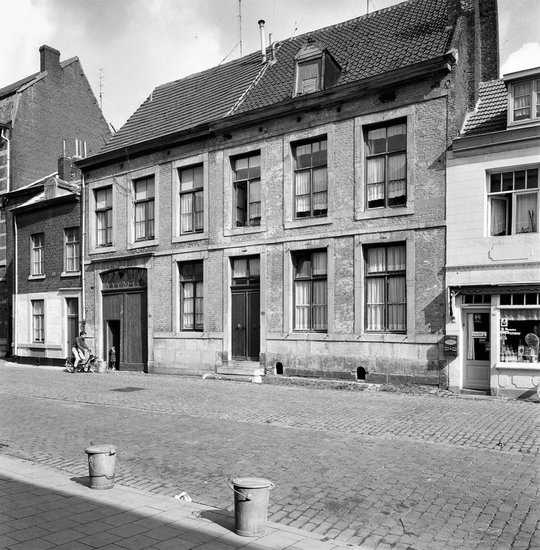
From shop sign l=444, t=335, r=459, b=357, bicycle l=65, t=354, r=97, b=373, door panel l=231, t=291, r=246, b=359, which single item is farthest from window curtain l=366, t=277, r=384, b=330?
bicycle l=65, t=354, r=97, b=373

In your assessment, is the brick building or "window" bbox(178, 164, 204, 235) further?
"window" bbox(178, 164, 204, 235)

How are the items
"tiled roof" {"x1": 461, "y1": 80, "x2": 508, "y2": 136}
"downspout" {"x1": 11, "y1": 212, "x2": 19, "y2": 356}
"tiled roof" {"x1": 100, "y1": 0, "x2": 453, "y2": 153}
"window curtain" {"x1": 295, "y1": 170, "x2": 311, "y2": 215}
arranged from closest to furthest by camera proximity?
"tiled roof" {"x1": 461, "y1": 80, "x2": 508, "y2": 136} < "tiled roof" {"x1": 100, "y1": 0, "x2": 453, "y2": 153} < "window curtain" {"x1": 295, "y1": 170, "x2": 311, "y2": 215} < "downspout" {"x1": 11, "y1": 212, "x2": 19, "y2": 356}

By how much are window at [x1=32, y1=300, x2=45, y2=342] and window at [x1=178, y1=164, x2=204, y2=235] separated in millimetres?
9974

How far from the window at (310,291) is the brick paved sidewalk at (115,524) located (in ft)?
37.6

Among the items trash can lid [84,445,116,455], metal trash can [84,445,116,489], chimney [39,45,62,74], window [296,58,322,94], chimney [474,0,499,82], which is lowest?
metal trash can [84,445,116,489]

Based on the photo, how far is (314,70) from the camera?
1823 centimetres

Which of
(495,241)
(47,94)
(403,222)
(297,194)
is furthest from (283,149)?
(47,94)

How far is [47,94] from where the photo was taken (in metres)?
31.9

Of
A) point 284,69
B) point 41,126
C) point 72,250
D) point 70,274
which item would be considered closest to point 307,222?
point 284,69

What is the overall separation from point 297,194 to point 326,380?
231 inches

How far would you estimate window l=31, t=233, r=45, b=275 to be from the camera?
2709 cm

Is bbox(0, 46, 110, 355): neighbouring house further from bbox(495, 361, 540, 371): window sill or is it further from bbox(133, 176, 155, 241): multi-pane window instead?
bbox(495, 361, 540, 371): window sill

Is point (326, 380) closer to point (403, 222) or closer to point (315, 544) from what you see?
point (403, 222)

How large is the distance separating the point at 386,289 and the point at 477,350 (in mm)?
2952
